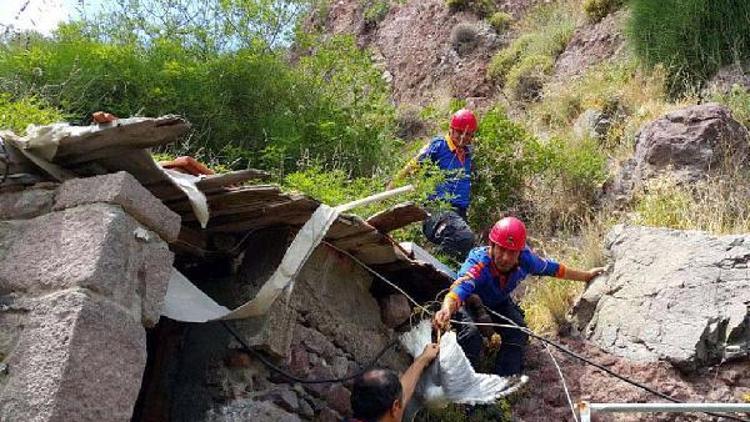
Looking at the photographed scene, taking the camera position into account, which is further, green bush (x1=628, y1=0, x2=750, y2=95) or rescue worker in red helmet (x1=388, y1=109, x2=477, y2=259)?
green bush (x1=628, y1=0, x2=750, y2=95)

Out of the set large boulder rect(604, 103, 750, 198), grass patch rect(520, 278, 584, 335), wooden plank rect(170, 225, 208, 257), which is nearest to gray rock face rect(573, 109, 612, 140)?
large boulder rect(604, 103, 750, 198)

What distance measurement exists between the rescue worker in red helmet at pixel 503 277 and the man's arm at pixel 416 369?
684 millimetres

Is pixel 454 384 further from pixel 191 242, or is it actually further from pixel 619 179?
pixel 619 179

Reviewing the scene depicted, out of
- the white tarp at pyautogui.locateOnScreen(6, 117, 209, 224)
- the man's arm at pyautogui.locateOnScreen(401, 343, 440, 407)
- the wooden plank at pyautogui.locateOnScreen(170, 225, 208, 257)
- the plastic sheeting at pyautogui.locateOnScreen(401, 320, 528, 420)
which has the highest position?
the white tarp at pyautogui.locateOnScreen(6, 117, 209, 224)

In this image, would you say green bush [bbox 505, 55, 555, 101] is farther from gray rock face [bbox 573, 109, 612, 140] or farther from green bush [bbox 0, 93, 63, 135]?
green bush [bbox 0, 93, 63, 135]

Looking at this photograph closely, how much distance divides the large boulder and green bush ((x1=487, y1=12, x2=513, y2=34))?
8.42 metres

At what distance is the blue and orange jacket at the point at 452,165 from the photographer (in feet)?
27.7

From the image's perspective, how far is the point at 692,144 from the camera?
983 cm

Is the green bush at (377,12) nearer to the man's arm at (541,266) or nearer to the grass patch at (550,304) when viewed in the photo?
the grass patch at (550,304)

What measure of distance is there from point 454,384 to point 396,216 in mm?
1153

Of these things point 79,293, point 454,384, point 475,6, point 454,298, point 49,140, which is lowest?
point 475,6

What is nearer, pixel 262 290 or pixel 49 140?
pixel 49 140

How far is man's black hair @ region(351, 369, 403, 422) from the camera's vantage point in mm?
4598

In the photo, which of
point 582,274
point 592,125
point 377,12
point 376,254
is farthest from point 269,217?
point 377,12
